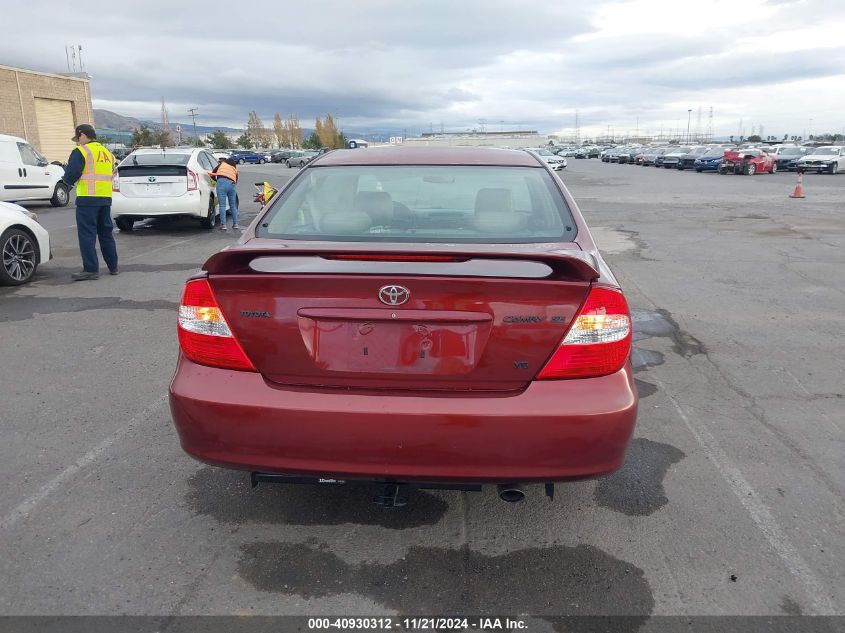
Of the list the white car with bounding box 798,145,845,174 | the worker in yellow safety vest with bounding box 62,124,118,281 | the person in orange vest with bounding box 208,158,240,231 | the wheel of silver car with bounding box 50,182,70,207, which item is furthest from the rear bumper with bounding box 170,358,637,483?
the white car with bounding box 798,145,845,174

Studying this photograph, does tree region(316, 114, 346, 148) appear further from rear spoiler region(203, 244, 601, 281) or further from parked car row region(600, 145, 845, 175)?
rear spoiler region(203, 244, 601, 281)

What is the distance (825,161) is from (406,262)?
41.9 metres

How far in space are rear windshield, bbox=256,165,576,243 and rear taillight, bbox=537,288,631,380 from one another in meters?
0.62

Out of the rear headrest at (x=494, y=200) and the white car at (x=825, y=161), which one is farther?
the white car at (x=825, y=161)

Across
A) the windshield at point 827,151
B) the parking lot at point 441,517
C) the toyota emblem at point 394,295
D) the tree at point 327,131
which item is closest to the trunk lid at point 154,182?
the parking lot at point 441,517

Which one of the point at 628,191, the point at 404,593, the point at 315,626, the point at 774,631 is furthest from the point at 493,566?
the point at 628,191

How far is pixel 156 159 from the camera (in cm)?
1315

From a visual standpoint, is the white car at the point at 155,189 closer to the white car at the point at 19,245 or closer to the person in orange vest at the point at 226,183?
the person in orange vest at the point at 226,183

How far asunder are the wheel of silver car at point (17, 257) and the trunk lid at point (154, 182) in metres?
4.55

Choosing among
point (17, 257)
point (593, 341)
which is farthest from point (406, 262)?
Result: point (17, 257)

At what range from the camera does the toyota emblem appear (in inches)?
99.9

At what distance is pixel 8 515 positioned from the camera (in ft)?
10.5

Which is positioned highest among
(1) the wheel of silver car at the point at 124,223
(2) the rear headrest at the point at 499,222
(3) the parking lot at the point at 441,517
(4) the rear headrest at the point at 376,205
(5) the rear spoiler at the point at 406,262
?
(4) the rear headrest at the point at 376,205

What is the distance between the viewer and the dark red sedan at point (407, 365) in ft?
8.36
